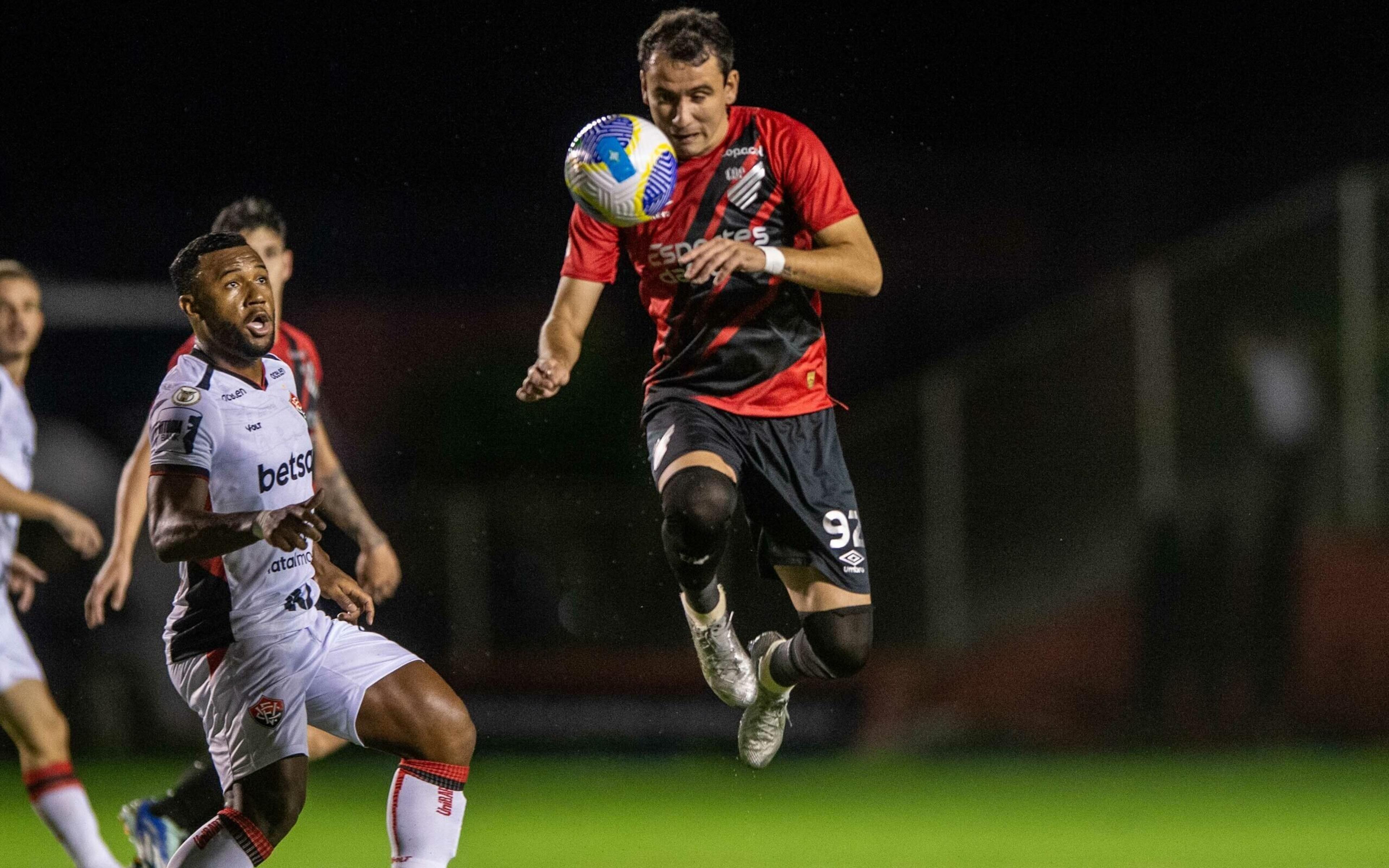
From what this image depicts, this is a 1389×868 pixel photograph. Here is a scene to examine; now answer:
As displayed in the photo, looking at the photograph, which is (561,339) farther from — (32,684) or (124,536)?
(32,684)

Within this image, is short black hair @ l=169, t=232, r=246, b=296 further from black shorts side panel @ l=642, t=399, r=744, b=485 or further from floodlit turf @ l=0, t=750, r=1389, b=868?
floodlit turf @ l=0, t=750, r=1389, b=868

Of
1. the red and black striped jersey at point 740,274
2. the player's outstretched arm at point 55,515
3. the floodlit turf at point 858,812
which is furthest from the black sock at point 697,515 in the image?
the player's outstretched arm at point 55,515

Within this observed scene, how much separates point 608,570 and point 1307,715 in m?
4.35

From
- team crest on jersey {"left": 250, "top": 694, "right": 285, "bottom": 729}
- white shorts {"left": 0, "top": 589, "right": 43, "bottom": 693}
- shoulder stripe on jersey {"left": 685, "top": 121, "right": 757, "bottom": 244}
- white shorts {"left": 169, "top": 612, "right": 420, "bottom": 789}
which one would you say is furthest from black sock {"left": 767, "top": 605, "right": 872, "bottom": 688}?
white shorts {"left": 0, "top": 589, "right": 43, "bottom": 693}

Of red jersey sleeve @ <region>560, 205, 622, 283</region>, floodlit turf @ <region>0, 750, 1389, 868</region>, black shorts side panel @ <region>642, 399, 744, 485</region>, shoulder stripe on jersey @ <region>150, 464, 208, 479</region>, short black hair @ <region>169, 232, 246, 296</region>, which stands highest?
red jersey sleeve @ <region>560, 205, 622, 283</region>

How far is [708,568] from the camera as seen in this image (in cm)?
535

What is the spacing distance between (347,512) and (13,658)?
121 cm

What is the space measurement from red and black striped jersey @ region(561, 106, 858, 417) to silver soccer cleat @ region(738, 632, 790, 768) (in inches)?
38.7

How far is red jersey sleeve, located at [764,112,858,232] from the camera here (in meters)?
5.24

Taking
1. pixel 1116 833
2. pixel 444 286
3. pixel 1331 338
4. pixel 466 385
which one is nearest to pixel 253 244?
pixel 1116 833

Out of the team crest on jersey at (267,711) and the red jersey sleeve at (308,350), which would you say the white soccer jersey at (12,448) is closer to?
the red jersey sleeve at (308,350)

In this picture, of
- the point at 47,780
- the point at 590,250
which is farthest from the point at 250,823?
the point at 590,250

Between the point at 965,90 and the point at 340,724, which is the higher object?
the point at 965,90

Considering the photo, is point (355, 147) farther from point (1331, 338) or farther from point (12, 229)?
point (1331, 338)
